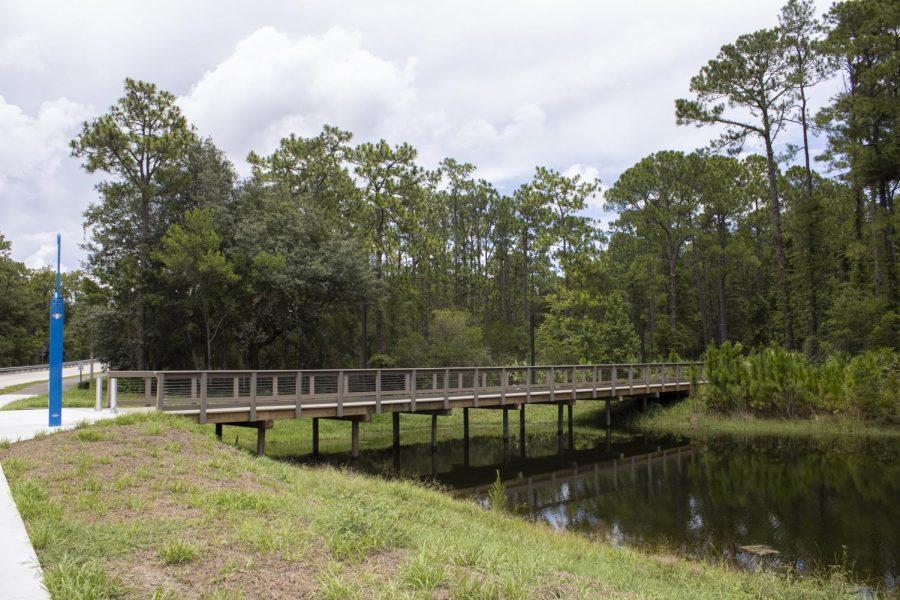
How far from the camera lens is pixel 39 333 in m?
60.9

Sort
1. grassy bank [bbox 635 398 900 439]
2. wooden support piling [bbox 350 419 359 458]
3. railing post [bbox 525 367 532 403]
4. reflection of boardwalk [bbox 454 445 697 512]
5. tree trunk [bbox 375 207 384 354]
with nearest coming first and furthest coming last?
reflection of boardwalk [bbox 454 445 697 512] → wooden support piling [bbox 350 419 359 458] → railing post [bbox 525 367 532 403] → grassy bank [bbox 635 398 900 439] → tree trunk [bbox 375 207 384 354]

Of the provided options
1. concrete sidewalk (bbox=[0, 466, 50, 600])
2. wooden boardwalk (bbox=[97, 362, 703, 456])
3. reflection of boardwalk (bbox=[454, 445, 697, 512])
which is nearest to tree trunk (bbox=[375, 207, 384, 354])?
wooden boardwalk (bbox=[97, 362, 703, 456])

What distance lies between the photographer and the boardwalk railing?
1475 cm

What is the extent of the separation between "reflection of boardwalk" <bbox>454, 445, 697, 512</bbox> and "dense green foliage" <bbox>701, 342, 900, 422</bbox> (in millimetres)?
5645

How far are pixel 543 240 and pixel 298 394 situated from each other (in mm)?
33540

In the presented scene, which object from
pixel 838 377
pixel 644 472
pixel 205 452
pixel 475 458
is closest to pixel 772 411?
pixel 838 377

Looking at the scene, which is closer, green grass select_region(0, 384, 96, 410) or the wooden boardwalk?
the wooden boardwalk

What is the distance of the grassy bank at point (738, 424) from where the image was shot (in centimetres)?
2330

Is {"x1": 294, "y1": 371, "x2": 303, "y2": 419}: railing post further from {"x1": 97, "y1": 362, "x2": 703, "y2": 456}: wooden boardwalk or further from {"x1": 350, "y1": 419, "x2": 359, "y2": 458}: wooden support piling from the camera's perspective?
{"x1": 350, "y1": 419, "x2": 359, "y2": 458}: wooden support piling

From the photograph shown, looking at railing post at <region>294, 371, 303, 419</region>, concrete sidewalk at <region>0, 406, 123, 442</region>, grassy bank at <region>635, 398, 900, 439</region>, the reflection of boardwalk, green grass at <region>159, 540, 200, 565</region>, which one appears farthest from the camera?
grassy bank at <region>635, 398, 900, 439</region>

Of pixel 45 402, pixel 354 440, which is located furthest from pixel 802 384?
pixel 45 402

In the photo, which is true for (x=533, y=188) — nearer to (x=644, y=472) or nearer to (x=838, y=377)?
(x=838, y=377)

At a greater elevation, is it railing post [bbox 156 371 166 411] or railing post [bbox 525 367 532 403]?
railing post [bbox 156 371 166 411]

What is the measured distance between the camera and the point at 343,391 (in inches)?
691
